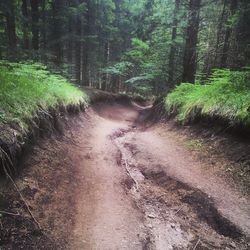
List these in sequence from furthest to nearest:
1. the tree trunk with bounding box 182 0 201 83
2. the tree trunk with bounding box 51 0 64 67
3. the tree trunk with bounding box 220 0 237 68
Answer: the tree trunk with bounding box 51 0 64 67 → the tree trunk with bounding box 182 0 201 83 → the tree trunk with bounding box 220 0 237 68

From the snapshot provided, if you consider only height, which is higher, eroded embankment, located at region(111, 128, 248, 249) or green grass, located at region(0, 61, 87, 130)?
green grass, located at region(0, 61, 87, 130)

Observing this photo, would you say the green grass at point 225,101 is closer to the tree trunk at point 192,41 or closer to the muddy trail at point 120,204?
the muddy trail at point 120,204

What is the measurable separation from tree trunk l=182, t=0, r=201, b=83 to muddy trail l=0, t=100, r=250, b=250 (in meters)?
6.88

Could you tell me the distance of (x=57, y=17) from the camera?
1778cm

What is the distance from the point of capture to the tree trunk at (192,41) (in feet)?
40.2

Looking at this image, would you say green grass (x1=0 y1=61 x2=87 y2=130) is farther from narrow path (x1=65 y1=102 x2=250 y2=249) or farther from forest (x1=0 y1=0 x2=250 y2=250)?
narrow path (x1=65 y1=102 x2=250 y2=249)

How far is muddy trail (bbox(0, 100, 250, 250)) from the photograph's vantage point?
158 inches

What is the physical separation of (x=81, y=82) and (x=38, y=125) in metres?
19.9

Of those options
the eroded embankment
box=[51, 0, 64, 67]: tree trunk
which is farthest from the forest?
box=[51, 0, 64, 67]: tree trunk

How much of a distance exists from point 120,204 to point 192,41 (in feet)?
34.0

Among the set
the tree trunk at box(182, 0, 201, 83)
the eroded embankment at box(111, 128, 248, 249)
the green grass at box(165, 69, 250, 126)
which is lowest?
the eroded embankment at box(111, 128, 248, 249)

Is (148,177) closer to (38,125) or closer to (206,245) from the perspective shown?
(206,245)

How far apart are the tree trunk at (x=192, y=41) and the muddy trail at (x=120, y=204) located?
6879 millimetres

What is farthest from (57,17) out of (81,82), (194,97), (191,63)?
(194,97)
